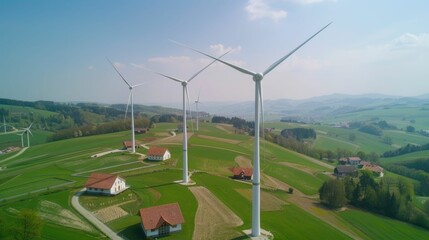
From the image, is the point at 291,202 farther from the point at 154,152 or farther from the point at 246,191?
the point at 154,152

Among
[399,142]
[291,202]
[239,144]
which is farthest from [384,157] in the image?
[291,202]

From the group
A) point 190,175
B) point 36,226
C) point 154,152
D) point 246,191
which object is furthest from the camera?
point 154,152

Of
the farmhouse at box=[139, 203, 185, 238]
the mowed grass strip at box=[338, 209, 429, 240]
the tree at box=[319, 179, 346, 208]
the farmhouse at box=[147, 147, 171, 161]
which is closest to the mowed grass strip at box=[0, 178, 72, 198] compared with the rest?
the farmhouse at box=[147, 147, 171, 161]

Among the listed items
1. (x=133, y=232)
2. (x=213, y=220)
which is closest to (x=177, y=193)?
(x=213, y=220)

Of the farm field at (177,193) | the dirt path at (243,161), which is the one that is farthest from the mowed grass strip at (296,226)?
the dirt path at (243,161)

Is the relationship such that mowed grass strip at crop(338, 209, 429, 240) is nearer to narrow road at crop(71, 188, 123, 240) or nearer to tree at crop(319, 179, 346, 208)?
tree at crop(319, 179, 346, 208)

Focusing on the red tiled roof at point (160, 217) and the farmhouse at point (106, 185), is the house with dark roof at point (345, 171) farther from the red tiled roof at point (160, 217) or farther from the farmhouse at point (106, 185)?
the red tiled roof at point (160, 217)
